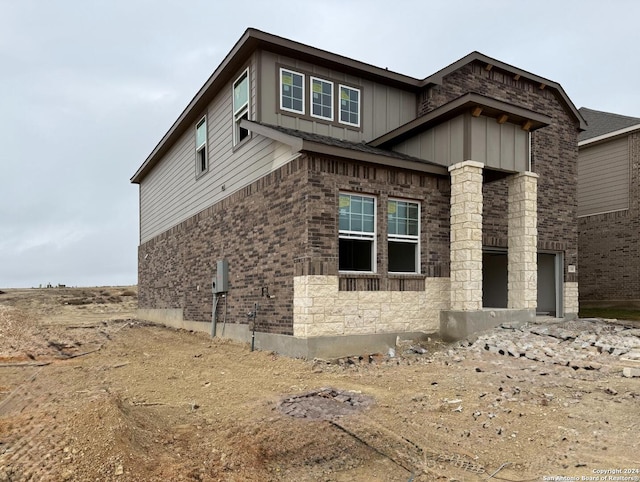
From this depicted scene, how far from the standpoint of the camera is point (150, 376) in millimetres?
9453

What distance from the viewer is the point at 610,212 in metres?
21.3

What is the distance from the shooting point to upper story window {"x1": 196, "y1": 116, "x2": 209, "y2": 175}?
56.7ft

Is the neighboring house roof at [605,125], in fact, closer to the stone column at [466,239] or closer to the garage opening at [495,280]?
the garage opening at [495,280]

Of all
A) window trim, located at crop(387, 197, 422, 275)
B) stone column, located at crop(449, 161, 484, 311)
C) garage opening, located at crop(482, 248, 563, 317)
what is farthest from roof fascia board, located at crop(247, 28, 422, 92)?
garage opening, located at crop(482, 248, 563, 317)

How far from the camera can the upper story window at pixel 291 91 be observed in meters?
13.1

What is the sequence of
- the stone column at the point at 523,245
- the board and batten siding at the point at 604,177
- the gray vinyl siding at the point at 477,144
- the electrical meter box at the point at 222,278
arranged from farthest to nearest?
the board and batten siding at the point at 604,177 → the electrical meter box at the point at 222,278 → the stone column at the point at 523,245 → the gray vinyl siding at the point at 477,144

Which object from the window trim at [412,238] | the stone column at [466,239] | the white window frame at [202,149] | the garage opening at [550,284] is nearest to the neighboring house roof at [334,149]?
the stone column at [466,239]

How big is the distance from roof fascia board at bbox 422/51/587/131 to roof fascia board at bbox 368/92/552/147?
8.29ft

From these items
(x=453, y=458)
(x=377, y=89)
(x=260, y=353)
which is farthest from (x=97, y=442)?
(x=377, y=89)

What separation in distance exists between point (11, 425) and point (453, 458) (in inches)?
209

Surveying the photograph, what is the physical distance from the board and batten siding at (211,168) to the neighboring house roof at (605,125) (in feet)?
52.7

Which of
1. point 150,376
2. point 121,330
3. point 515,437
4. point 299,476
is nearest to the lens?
point 299,476

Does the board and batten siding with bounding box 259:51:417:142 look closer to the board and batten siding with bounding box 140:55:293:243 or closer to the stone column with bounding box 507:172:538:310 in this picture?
the board and batten siding with bounding box 140:55:293:243

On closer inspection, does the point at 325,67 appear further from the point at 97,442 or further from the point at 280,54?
the point at 97,442
